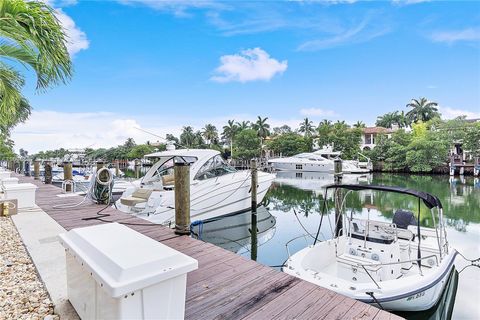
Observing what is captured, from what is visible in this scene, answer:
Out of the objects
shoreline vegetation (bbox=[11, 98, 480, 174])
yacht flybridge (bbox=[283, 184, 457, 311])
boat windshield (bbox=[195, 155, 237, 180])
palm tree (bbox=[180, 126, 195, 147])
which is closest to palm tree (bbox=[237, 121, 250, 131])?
shoreline vegetation (bbox=[11, 98, 480, 174])

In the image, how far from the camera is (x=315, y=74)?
30.1 metres

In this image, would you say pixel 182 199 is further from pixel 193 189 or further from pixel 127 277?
pixel 193 189

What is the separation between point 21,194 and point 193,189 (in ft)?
14.3

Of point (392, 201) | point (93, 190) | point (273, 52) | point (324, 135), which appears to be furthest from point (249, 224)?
point (324, 135)

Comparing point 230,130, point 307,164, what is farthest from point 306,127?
point 307,164

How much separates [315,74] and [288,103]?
54.3ft

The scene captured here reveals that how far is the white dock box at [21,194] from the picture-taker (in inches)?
244

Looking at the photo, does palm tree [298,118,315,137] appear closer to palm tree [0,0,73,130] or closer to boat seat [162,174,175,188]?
boat seat [162,174,175,188]

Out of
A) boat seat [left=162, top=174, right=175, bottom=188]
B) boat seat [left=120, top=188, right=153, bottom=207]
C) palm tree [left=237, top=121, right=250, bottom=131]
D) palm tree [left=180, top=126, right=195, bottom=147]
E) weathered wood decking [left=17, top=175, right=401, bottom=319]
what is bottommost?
weathered wood decking [left=17, top=175, right=401, bottom=319]

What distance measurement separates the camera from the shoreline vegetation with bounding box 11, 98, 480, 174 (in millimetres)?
32969

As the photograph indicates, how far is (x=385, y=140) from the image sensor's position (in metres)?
37.8

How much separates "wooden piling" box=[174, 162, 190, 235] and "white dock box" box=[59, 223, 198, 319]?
254 cm

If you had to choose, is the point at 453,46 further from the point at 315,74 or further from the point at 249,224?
the point at 249,224

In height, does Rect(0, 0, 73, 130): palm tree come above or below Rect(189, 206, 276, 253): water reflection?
above
